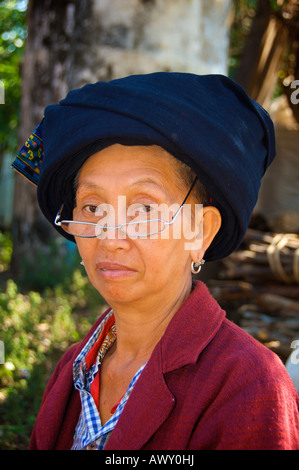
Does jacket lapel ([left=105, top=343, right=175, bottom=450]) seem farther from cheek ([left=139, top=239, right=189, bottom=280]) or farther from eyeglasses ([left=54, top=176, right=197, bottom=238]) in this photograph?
eyeglasses ([left=54, top=176, right=197, bottom=238])

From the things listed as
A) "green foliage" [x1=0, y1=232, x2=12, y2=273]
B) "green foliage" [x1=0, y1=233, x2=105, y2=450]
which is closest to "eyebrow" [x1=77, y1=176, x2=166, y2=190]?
"green foliage" [x1=0, y1=233, x2=105, y2=450]

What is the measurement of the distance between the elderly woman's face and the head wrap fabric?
61mm

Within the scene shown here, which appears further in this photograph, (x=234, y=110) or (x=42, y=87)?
(x=42, y=87)

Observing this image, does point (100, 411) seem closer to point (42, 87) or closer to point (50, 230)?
point (50, 230)

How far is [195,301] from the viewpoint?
1812 millimetres

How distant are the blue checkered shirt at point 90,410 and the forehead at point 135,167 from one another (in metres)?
0.66

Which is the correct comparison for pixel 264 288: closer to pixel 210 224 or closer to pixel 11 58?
pixel 210 224

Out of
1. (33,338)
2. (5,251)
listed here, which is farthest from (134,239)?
(5,251)

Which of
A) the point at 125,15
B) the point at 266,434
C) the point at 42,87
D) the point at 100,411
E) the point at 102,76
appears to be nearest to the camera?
the point at 266,434

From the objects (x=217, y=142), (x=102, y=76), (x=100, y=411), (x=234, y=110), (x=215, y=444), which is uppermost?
(x=102, y=76)

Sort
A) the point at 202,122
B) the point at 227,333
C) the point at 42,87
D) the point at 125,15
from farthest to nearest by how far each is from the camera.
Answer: the point at 42,87
the point at 125,15
the point at 227,333
the point at 202,122

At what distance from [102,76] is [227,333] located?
160 inches

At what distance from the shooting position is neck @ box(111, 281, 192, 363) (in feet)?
6.09

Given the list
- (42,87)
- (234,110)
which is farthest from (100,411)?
(42,87)
